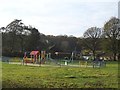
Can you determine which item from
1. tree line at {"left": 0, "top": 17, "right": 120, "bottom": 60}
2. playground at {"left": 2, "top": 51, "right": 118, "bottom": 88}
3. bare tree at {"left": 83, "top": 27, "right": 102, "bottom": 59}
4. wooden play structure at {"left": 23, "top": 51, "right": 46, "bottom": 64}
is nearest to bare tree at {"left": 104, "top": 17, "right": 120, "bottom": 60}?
tree line at {"left": 0, "top": 17, "right": 120, "bottom": 60}

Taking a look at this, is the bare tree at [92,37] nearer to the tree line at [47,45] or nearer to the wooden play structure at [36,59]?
the tree line at [47,45]

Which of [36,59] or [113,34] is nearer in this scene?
[36,59]

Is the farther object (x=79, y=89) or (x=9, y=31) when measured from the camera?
(x=9, y=31)

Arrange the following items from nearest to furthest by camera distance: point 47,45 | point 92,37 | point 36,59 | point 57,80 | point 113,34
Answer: point 57,80, point 36,59, point 113,34, point 92,37, point 47,45

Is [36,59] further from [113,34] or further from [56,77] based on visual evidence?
[113,34]

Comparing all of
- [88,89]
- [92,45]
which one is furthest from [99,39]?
[88,89]

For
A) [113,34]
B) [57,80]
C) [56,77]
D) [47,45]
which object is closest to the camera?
[57,80]

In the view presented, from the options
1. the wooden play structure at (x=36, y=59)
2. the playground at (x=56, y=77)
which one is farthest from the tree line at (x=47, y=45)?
the playground at (x=56, y=77)

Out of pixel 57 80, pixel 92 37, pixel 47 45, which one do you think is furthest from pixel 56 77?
pixel 47 45

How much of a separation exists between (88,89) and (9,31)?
76.7 m

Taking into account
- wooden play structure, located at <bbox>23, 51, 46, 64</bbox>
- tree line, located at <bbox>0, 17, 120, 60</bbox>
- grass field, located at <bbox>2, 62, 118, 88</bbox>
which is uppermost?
tree line, located at <bbox>0, 17, 120, 60</bbox>

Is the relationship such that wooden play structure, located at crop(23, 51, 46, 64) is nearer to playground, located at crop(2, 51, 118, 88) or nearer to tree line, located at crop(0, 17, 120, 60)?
playground, located at crop(2, 51, 118, 88)

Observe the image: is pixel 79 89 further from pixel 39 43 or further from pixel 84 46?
pixel 84 46

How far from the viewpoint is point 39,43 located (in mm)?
94250
